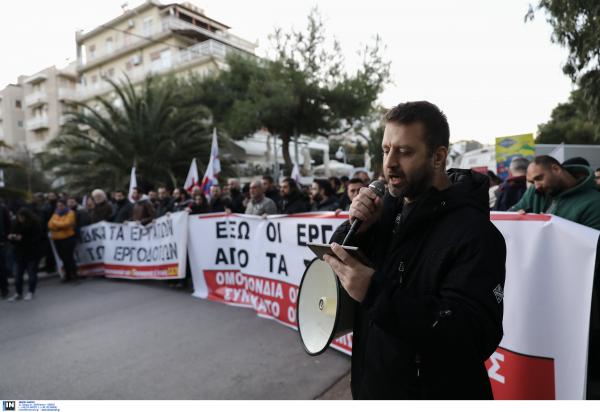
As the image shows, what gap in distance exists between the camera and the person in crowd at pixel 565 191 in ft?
9.02

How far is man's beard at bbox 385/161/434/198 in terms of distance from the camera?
4.20 feet

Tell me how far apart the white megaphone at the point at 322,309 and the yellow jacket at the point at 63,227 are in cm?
734

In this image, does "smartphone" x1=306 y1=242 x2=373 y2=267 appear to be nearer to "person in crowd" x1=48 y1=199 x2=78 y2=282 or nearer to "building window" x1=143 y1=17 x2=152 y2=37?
"person in crowd" x1=48 y1=199 x2=78 y2=282

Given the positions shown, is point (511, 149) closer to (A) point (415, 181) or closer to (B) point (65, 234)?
(A) point (415, 181)

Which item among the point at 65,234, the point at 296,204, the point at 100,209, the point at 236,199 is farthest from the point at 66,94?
the point at 296,204

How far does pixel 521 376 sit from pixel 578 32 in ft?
20.8

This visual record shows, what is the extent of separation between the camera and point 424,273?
120cm

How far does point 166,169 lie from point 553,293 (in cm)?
1474

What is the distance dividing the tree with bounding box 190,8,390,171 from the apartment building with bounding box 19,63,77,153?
749 inches

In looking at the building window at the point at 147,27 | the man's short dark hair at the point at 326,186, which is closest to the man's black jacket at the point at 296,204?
the man's short dark hair at the point at 326,186

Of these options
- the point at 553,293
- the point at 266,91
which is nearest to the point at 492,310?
the point at 553,293

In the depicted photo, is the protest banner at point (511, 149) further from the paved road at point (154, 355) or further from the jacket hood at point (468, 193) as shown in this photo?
the jacket hood at point (468, 193)

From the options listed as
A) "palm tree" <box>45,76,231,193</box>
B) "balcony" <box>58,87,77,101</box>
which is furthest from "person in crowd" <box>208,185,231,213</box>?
"balcony" <box>58,87,77,101</box>
